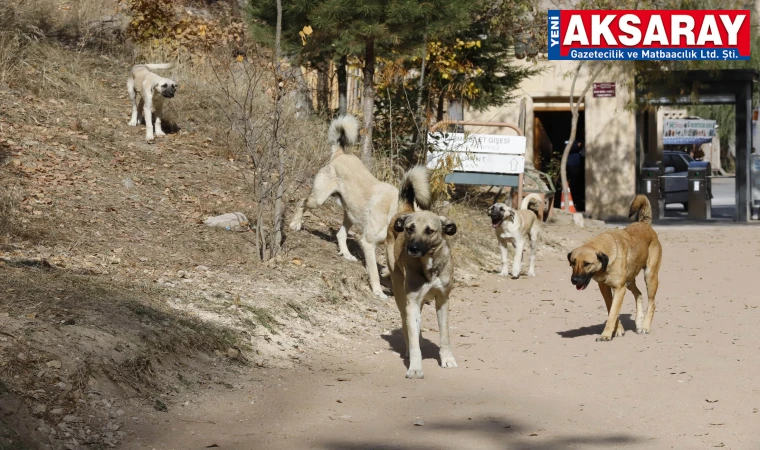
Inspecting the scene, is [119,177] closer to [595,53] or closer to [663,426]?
[663,426]

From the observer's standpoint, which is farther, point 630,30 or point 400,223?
point 630,30

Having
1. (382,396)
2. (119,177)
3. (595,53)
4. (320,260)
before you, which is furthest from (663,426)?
(595,53)

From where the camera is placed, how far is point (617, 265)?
9.50 meters

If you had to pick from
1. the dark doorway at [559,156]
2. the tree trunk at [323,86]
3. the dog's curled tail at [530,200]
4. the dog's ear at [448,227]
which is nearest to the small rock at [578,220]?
the dog's curled tail at [530,200]

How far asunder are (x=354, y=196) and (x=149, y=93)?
201 inches

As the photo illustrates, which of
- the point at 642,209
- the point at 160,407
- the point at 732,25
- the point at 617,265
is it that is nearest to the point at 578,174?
the point at 732,25

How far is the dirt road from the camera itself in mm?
6121

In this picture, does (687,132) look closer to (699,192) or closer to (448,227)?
(699,192)

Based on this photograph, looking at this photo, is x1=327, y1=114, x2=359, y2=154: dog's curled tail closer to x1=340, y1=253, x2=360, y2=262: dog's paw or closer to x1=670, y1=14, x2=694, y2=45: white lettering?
x1=340, y1=253, x2=360, y2=262: dog's paw

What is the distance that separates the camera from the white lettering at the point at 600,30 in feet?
76.1

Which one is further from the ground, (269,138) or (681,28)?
(681,28)

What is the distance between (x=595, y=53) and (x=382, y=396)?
1779 centimetres

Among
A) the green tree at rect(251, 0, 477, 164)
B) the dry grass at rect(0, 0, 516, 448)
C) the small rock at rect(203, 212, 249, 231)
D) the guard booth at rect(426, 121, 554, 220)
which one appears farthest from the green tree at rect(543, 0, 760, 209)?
the small rock at rect(203, 212, 249, 231)

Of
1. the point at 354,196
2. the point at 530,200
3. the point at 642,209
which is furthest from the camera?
the point at 530,200
